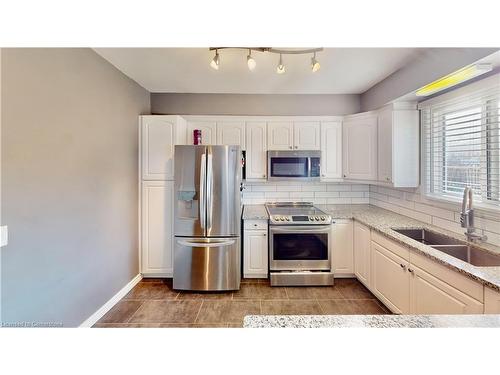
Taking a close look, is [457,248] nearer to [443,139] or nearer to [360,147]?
[443,139]

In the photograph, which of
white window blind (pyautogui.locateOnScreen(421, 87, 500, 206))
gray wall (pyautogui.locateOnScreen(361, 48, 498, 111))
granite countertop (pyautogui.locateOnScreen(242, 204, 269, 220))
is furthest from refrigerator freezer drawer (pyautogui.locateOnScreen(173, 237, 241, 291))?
gray wall (pyautogui.locateOnScreen(361, 48, 498, 111))

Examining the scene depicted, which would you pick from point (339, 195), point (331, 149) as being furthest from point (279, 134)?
point (339, 195)

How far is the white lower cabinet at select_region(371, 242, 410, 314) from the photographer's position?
2.02m

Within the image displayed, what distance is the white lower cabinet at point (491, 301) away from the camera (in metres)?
1.23

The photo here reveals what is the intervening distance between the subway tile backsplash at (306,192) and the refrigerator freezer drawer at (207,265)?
1.02m

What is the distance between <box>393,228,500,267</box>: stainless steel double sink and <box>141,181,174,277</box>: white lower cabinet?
8.35 feet

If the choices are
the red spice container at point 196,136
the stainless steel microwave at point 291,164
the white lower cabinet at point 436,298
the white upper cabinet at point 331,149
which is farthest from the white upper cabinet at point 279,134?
the white lower cabinet at point 436,298

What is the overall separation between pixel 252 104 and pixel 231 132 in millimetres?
542

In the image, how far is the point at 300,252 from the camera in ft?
9.87

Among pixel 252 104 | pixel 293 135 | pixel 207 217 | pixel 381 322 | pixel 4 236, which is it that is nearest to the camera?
pixel 381 322

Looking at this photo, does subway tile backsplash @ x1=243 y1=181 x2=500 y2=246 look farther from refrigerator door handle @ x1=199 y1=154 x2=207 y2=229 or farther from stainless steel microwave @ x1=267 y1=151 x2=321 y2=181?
refrigerator door handle @ x1=199 y1=154 x2=207 y2=229
